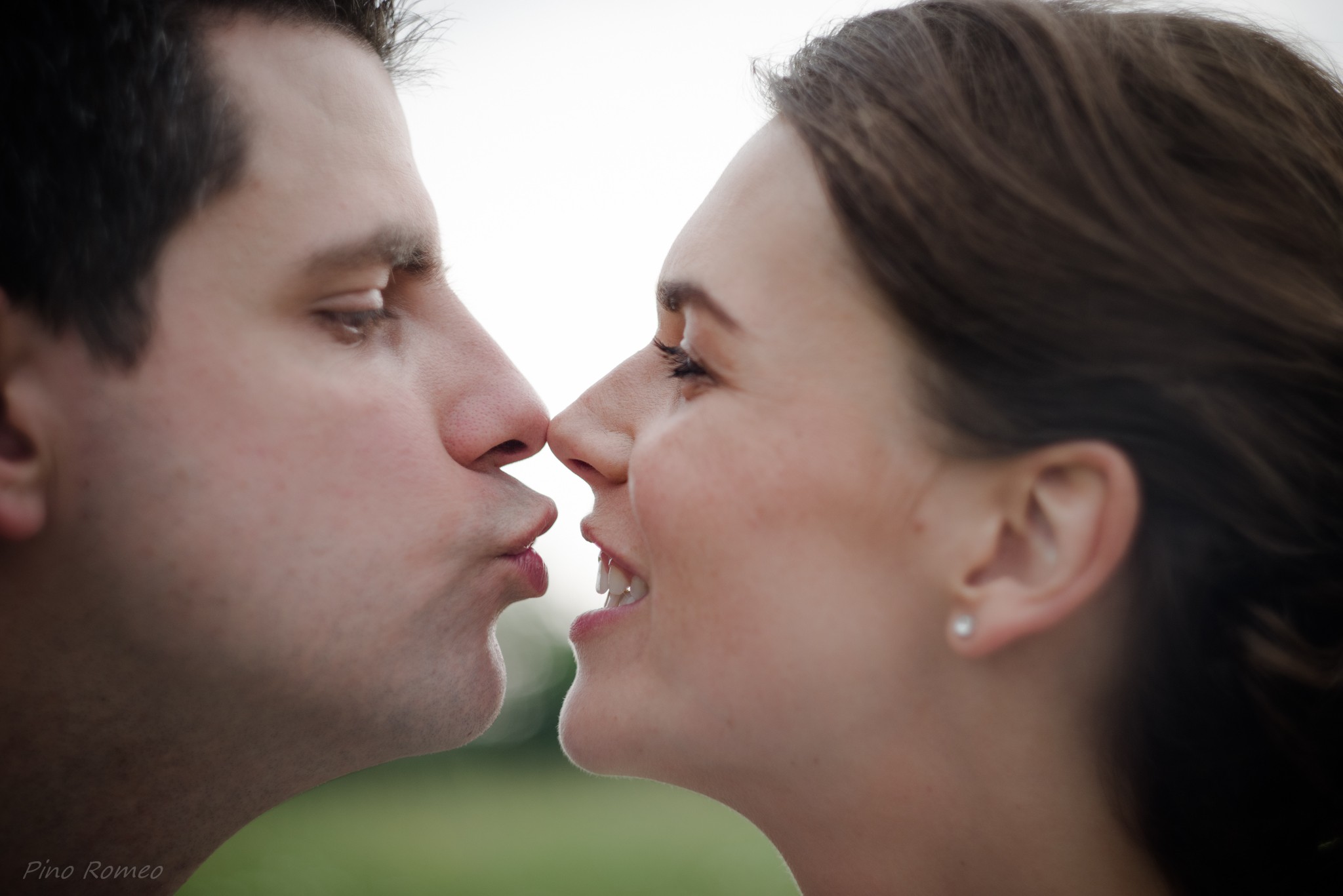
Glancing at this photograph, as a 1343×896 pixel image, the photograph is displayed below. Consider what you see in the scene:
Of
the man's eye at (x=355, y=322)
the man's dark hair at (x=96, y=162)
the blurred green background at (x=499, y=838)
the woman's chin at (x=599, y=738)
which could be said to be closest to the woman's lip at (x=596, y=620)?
the woman's chin at (x=599, y=738)

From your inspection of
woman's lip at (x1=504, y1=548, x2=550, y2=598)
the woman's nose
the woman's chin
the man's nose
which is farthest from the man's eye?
the woman's chin

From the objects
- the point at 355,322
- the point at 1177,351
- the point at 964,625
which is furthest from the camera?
the point at 355,322

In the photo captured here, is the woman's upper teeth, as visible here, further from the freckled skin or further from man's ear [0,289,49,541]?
man's ear [0,289,49,541]

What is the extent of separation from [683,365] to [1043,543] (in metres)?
0.95

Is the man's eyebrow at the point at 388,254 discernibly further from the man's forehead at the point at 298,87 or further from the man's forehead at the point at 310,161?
the man's forehead at the point at 298,87

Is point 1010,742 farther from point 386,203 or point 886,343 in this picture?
point 386,203

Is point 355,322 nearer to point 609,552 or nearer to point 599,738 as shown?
point 609,552

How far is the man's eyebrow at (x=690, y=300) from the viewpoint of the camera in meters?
2.17

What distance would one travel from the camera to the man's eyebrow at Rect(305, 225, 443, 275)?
229 cm

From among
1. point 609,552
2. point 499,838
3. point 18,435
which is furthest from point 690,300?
point 499,838

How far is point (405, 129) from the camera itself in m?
2.83

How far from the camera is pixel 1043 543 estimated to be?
190 cm

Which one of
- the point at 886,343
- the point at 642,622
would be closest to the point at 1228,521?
the point at 886,343

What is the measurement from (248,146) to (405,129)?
2.15 ft
